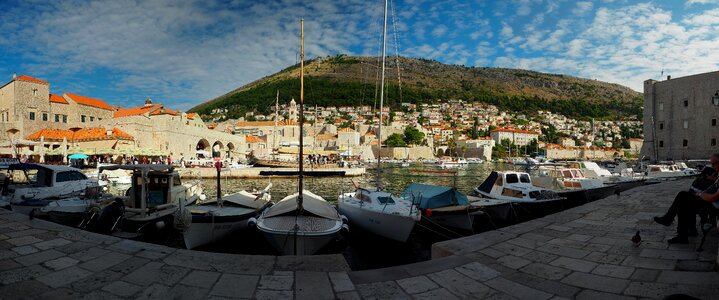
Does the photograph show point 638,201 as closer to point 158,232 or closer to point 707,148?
point 158,232

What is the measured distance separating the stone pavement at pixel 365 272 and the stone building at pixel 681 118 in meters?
39.7

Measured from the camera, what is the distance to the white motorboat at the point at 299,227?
654 centimetres

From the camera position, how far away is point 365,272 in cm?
343

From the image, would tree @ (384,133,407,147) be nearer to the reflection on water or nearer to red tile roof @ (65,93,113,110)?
the reflection on water

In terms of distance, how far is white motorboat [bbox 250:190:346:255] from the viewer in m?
6.54

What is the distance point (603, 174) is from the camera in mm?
19734

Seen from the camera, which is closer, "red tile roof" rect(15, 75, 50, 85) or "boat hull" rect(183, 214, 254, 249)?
"boat hull" rect(183, 214, 254, 249)

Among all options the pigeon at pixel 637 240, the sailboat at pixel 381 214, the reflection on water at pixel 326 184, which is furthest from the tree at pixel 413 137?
the pigeon at pixel 637 240

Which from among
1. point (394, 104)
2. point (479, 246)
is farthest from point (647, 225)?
point (394, 104)

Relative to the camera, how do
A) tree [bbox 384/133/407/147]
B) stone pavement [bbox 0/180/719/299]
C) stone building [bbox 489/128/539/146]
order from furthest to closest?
stone building [bbox 489/128/539/146], tree [bbox 384/133/407/147], stone pavement [bbox 0/180/719/299]

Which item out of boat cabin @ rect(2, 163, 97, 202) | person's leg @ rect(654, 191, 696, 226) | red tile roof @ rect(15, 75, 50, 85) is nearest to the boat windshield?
person's leg @ rect(654, 191, 696, 226)

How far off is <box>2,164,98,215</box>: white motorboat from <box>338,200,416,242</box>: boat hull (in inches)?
341

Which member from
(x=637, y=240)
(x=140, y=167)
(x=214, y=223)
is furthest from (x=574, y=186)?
(x=140, y=167)

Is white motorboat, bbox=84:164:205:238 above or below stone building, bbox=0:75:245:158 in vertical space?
below
